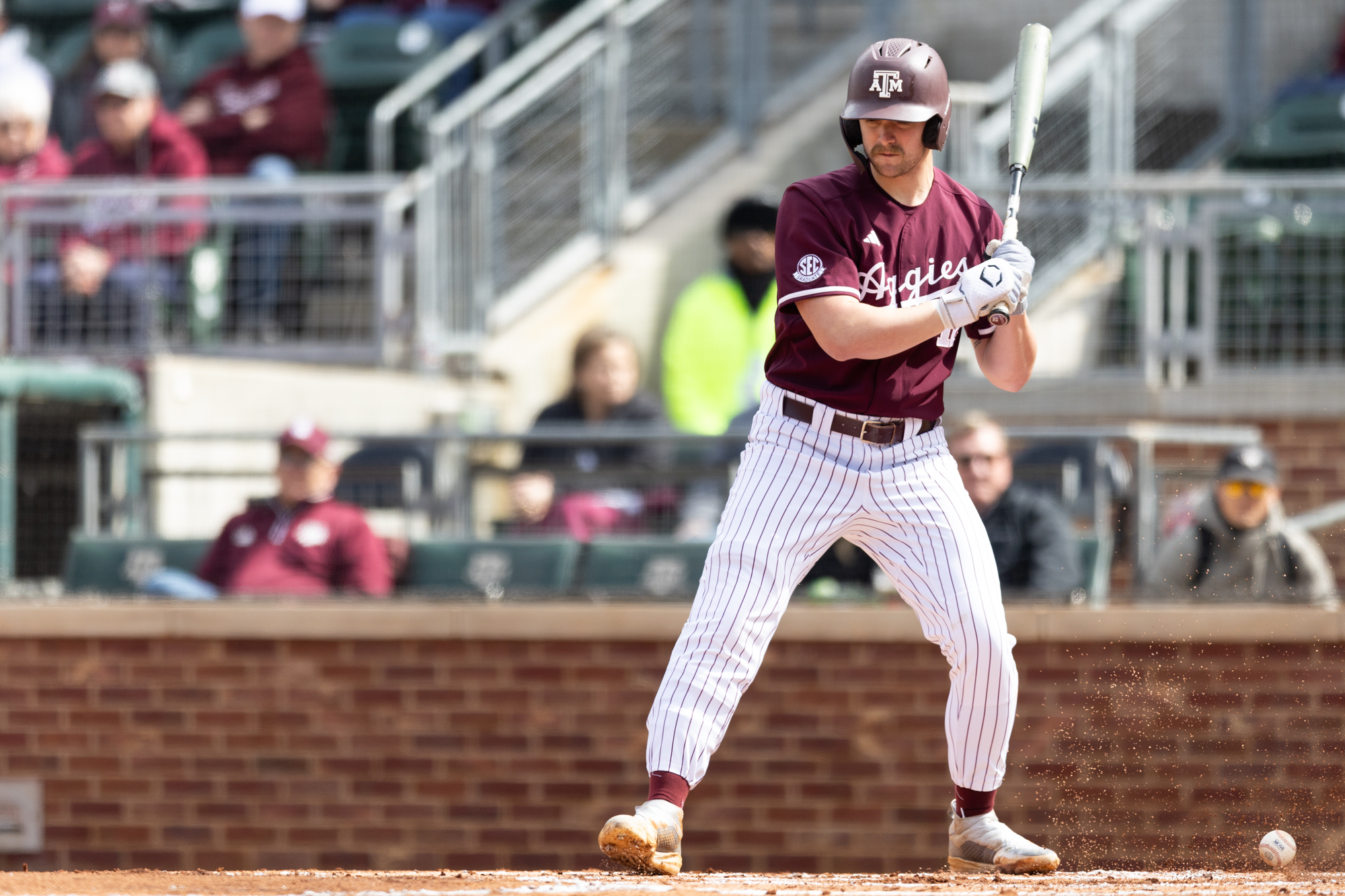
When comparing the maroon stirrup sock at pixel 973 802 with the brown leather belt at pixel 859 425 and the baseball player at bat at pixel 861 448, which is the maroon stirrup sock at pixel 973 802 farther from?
the brown leather belt at pixel 859 425

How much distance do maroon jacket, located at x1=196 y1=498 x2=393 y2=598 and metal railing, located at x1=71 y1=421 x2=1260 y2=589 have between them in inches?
9.3

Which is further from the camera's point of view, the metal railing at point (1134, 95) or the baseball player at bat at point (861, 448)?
the metal railing at point (1134, 95)

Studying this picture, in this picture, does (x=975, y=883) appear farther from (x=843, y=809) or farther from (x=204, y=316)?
(x=204, y=316)

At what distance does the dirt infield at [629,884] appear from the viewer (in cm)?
377

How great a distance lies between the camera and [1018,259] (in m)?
3.91

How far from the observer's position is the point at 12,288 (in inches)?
317

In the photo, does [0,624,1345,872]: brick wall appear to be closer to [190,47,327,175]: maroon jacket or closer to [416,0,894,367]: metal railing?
[416,0,894,367]: metal railing

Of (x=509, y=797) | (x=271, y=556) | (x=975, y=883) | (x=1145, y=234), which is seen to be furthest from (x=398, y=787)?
(x=1145, y=234)

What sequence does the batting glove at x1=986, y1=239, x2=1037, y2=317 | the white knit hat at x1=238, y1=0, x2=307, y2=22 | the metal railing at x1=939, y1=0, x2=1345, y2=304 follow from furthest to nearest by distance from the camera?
the white knit hat at x1=238, y1=0, x2=307, y2=22
the metal railing at x1=939, y1=0, x2=1345, y2=304
the batting glove at x1=986, y1=239, x2=1037, y2=317

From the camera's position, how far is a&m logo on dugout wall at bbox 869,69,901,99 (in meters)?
3.91

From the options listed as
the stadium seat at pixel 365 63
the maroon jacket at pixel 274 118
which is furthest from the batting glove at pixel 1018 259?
the stadium seat at pixel 365 63

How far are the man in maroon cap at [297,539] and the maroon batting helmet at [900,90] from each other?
3215 millimetres

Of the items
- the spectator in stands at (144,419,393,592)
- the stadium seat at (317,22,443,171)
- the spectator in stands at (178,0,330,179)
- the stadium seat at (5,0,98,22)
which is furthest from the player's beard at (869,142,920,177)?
the stadium seat at (5,0,98,22)

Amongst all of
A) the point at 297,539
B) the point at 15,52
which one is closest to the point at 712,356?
the point at 297,539
